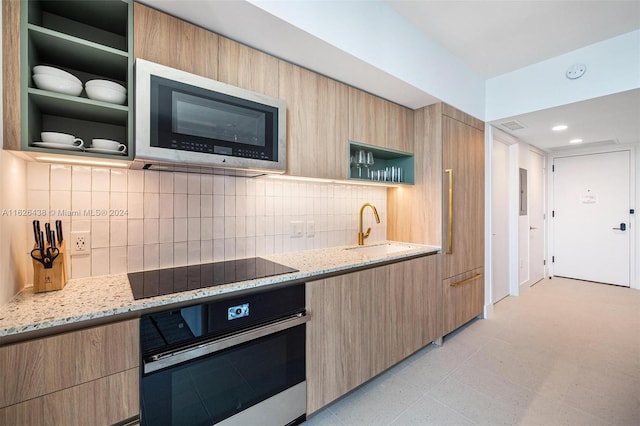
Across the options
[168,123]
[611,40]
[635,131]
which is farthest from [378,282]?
[635,131]

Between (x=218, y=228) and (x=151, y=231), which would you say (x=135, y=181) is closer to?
(x=151, y=231)

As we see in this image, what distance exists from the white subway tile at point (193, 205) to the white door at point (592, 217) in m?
5.79

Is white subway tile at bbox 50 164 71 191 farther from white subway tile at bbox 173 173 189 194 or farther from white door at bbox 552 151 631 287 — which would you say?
white door at bbox 552 151 631 287

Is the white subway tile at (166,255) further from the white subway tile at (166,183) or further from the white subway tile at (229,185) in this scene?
the white subway tile at (229,185)

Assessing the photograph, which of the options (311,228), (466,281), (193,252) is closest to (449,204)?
(466,281)

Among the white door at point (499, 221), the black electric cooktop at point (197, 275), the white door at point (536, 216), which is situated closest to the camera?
the black electric cooktop at point (197, 275)

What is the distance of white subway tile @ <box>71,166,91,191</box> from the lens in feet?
4.52

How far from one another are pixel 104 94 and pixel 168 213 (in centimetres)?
66

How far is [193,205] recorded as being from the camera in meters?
1.70

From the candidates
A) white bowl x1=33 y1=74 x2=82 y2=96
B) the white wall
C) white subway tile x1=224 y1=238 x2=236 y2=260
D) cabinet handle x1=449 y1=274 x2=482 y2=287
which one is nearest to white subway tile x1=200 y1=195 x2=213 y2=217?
white subway tile x1=224 y1=238 x2=236 y2=260

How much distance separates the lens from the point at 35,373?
2.85ft

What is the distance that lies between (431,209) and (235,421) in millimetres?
2161

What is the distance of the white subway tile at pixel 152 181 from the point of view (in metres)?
1.56

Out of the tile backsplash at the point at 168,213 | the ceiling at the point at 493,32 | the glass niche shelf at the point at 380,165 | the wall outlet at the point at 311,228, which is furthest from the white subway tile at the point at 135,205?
the glass niche shelf at the point at 380,165
